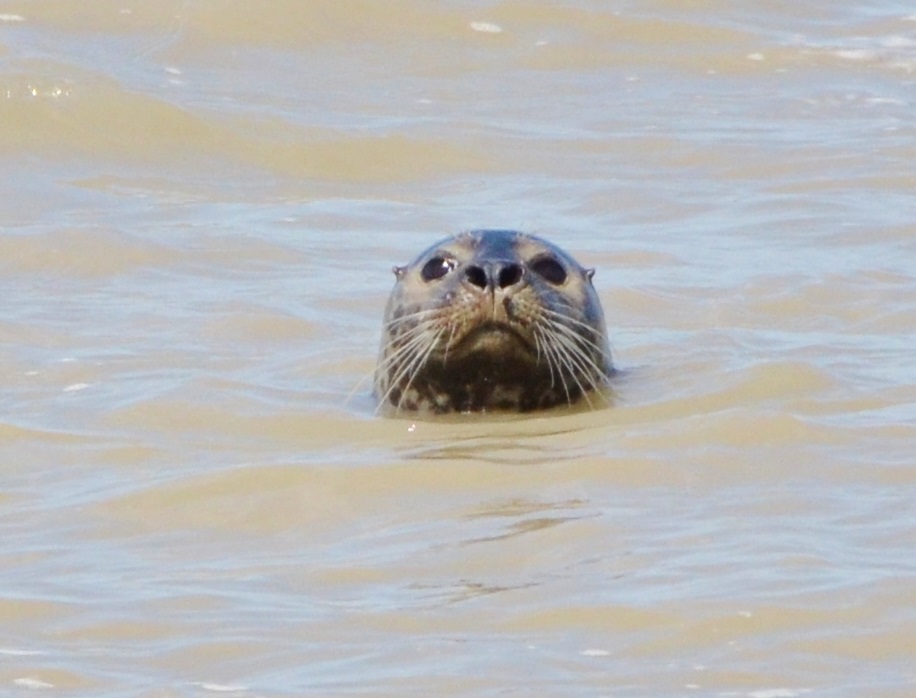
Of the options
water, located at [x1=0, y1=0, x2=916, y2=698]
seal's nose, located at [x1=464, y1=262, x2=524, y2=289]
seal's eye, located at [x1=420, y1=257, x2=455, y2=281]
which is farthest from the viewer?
seal's eye, located at [x1=420, y1=257, x2=455, y2=281]

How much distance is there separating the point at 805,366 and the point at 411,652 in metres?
3.71

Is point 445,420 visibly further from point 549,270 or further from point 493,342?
point 549,270

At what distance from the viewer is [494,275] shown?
754cm

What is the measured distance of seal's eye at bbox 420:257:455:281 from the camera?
7.78m

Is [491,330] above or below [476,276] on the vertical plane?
below

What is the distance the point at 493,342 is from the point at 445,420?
0.38 meters

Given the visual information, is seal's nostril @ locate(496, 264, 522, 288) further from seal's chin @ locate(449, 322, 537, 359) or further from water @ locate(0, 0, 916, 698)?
water @ locate(0, 0, 916, 698)

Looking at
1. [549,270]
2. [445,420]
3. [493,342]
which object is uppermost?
[549,270]

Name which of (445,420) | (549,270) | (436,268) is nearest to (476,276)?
(436,268)

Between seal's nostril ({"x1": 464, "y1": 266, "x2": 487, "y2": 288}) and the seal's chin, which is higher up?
seal's nostril ({"x1": 464, "y1": 266, "x2": 487, "y2": 288})

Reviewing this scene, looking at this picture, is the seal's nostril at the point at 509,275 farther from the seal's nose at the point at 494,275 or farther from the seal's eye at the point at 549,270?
the seal's eye at the point at 549,270

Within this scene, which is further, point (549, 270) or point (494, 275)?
point (549, 270)

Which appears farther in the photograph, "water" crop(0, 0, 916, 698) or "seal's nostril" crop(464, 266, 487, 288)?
"seal's nostril" crop(464, 266, 487, 288)

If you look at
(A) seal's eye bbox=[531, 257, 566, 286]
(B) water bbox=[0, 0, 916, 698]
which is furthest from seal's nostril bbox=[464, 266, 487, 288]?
(B) water bbox=[0, 0, 916, 698]
